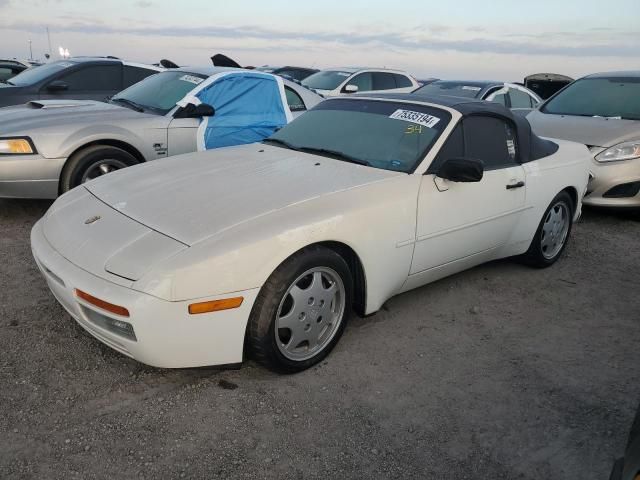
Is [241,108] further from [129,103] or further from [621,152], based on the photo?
[621,152]

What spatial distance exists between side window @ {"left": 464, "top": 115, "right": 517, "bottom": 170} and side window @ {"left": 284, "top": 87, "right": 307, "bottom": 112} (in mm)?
3071

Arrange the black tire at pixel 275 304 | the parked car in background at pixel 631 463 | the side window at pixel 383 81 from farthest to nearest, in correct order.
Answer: the side window at pixel 383 81
the black tire at pixel 275 304
the parked car in background at pixel 631 463

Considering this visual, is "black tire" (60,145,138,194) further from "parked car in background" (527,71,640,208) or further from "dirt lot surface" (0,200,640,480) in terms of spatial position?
"parked car in background" (527,71,640,208)

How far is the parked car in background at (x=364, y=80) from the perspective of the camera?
11.2 meters

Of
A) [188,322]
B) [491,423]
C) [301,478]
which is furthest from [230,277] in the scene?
[491,423]

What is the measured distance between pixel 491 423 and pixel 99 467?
171cm

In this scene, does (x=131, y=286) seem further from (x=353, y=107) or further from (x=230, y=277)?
(x=353, y=107)

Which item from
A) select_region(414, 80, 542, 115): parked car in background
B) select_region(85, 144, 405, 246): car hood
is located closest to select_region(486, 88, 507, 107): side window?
select_region(414, 80, 542, 115): parked car in background

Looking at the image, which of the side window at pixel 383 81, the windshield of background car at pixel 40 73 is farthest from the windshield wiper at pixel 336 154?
the side window at pixel 383 81

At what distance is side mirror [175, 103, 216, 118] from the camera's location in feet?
17.6

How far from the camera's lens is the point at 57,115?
5008 millimetres

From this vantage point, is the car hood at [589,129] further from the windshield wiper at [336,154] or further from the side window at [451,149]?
the windshield wiper at [336,154]

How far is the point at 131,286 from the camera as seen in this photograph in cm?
232

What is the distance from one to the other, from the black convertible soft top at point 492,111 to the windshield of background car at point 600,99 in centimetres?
284
